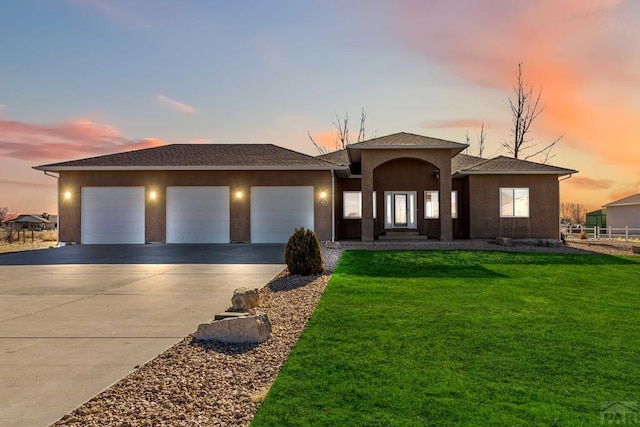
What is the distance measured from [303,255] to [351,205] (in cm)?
1256

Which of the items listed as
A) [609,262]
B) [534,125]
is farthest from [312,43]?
[534,125]

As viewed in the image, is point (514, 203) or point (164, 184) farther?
point (514, 203)

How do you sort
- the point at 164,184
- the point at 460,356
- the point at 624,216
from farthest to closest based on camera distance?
the point at 624,216 → the point at 164,184 → the point at 460,356

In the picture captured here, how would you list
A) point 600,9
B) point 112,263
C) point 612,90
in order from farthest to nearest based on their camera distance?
point 612,90 < point 600,9 < point 112,263

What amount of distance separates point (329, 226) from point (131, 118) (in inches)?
412

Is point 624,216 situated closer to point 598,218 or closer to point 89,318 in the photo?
point 598,218

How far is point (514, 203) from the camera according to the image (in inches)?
814

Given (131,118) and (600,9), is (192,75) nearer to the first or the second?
(131,118)

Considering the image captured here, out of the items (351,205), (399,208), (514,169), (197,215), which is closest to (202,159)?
(197,215)

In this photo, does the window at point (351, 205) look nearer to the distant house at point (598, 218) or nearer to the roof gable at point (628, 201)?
the roof gable at point (628, 201)

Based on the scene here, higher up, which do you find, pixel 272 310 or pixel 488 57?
pixel 488 57

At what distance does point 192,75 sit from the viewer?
17156 millimetres

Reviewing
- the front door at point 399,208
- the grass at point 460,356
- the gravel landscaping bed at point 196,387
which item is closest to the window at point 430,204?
→ the front door at point 399,208

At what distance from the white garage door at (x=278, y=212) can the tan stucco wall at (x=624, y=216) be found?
1175 inches
